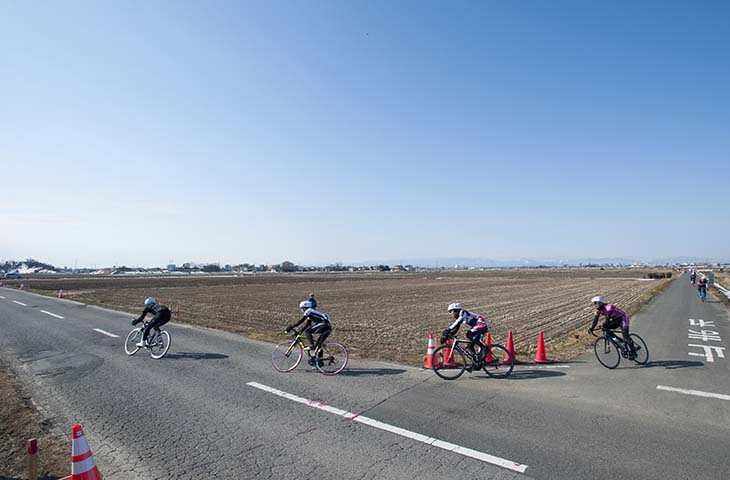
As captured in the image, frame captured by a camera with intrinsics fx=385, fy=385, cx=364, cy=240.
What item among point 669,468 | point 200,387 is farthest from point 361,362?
point 669,468

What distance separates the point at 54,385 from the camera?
28.9 ft

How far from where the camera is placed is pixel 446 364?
9430 mm

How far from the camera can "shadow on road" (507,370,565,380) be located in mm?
9117

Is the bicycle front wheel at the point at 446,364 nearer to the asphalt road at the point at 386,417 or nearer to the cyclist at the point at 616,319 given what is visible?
the asphalt road at the point at 386,417

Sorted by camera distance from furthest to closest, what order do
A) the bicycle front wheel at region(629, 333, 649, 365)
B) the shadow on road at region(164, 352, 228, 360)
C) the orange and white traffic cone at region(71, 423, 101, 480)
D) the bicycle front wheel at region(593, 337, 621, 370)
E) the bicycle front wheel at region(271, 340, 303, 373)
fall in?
the shadow on road at region(164, 352, 228, 360) → the bicycle front wheel at region(629, 333, 649, 365) → the bicycle front wheel at region(593, 337, 621, 370) → the bicycle front wheel at region(271, 340, 303, 373) → the orange and white traffic cone at region(71, 423, 101, 480)

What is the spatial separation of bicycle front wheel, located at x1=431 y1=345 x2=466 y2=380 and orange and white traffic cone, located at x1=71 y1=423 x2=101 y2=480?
6.86 meters

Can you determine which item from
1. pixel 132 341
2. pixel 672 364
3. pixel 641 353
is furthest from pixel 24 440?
pixel 672 364

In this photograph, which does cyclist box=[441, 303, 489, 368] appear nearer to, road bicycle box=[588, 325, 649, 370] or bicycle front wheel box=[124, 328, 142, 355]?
road bicycle box=[588, 325, 649, 370]

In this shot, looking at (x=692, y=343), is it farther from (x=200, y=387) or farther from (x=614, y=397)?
(x=200, y=387)

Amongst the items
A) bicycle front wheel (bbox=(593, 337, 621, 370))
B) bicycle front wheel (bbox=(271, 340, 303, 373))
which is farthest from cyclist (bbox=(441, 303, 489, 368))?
bicycle front wheel (bbox=(271, 340, 303, 373))

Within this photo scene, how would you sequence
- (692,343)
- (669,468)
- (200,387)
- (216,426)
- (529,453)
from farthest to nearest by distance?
1. (692,343)
2. (200,387)
3. (216,426)
4. (529,453)
5. (669,468)

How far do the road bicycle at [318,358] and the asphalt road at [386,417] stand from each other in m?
0.31

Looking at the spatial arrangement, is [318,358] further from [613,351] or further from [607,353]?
[613,351]

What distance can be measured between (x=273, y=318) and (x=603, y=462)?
62.3 ft
